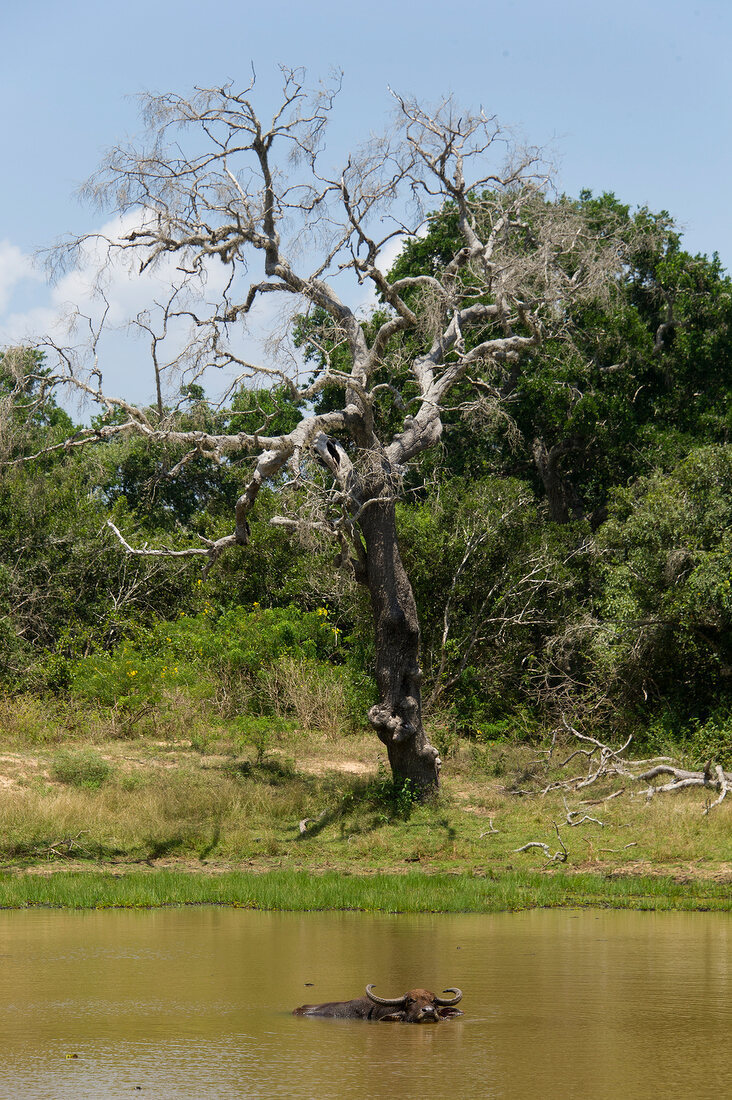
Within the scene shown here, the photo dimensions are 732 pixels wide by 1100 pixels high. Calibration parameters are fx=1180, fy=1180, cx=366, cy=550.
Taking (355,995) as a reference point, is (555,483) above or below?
above

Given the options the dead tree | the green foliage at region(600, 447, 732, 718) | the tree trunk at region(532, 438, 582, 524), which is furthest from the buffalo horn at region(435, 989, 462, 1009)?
the tree trunk at region(532, 438, 582, 524)

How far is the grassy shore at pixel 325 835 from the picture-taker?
42.3ft

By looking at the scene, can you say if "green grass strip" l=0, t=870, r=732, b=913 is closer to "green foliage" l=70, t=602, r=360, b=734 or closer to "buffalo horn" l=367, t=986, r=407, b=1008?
"buffalo horn" l=367, t=986, r=407, b=1008

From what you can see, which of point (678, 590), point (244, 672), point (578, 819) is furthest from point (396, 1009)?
point (244, 672)

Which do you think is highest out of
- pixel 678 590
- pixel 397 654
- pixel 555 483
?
pixel 555 483

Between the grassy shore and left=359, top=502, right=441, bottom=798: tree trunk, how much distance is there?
1.56 ft

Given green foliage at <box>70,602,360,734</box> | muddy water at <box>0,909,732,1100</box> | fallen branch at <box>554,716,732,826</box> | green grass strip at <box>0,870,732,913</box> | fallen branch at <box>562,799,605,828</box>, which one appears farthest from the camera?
green foliage at <box>70,602,360,734</box>

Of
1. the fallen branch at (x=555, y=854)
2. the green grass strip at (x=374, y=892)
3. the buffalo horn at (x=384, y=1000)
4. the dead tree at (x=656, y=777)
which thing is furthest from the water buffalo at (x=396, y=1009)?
the dead tree at (x=656, y=777)

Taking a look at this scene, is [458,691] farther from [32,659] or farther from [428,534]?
[32,659]

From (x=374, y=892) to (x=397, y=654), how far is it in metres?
5.06

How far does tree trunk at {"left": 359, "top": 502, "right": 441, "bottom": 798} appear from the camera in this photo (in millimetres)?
17359

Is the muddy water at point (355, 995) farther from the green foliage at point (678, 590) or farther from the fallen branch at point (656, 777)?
the green foliage at point (678, 590)

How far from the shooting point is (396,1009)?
7.60m

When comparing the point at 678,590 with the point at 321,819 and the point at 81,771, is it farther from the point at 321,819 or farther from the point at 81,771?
the point at 81,771
